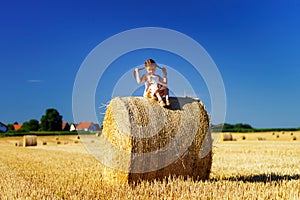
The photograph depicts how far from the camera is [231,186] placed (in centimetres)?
632

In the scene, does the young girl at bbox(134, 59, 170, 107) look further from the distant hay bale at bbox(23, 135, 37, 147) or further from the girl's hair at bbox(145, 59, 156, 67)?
the distant hay bale at bbox(23, 135, 37, 147)

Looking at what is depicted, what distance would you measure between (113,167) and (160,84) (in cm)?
175

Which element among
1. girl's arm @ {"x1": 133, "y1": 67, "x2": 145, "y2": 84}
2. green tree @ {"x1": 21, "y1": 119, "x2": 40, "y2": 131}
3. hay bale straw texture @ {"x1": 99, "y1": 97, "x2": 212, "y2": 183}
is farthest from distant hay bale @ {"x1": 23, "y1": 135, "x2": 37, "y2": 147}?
green tree @ {"x1": 21, "y1": 119, "x2": 40, "y2": 131}

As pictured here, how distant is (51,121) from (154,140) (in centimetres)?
6687

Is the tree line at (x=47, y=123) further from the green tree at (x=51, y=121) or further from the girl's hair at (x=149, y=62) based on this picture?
the girl's hair at (x=149, y=62)

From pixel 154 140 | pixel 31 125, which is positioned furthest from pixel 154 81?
pixel 31 125

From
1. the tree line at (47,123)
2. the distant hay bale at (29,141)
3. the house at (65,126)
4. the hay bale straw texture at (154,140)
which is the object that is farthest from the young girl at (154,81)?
the tree line at (47,123)

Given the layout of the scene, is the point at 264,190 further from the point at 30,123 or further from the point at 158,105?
A: the point at 30,123

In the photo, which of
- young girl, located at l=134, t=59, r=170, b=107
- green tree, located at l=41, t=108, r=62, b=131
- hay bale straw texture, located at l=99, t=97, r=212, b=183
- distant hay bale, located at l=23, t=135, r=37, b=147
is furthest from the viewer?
green tree, located at l=41, t=108, r=62, b=131

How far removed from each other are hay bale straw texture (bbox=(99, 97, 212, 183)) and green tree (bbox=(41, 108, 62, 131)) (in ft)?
215

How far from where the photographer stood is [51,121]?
7144 centimetres

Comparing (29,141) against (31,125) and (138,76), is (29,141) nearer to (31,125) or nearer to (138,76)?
(138,76)

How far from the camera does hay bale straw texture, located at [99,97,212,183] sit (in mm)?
6996

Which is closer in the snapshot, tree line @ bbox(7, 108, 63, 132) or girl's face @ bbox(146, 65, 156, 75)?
girl's face @ bbox(146, 65, 156, 75)
